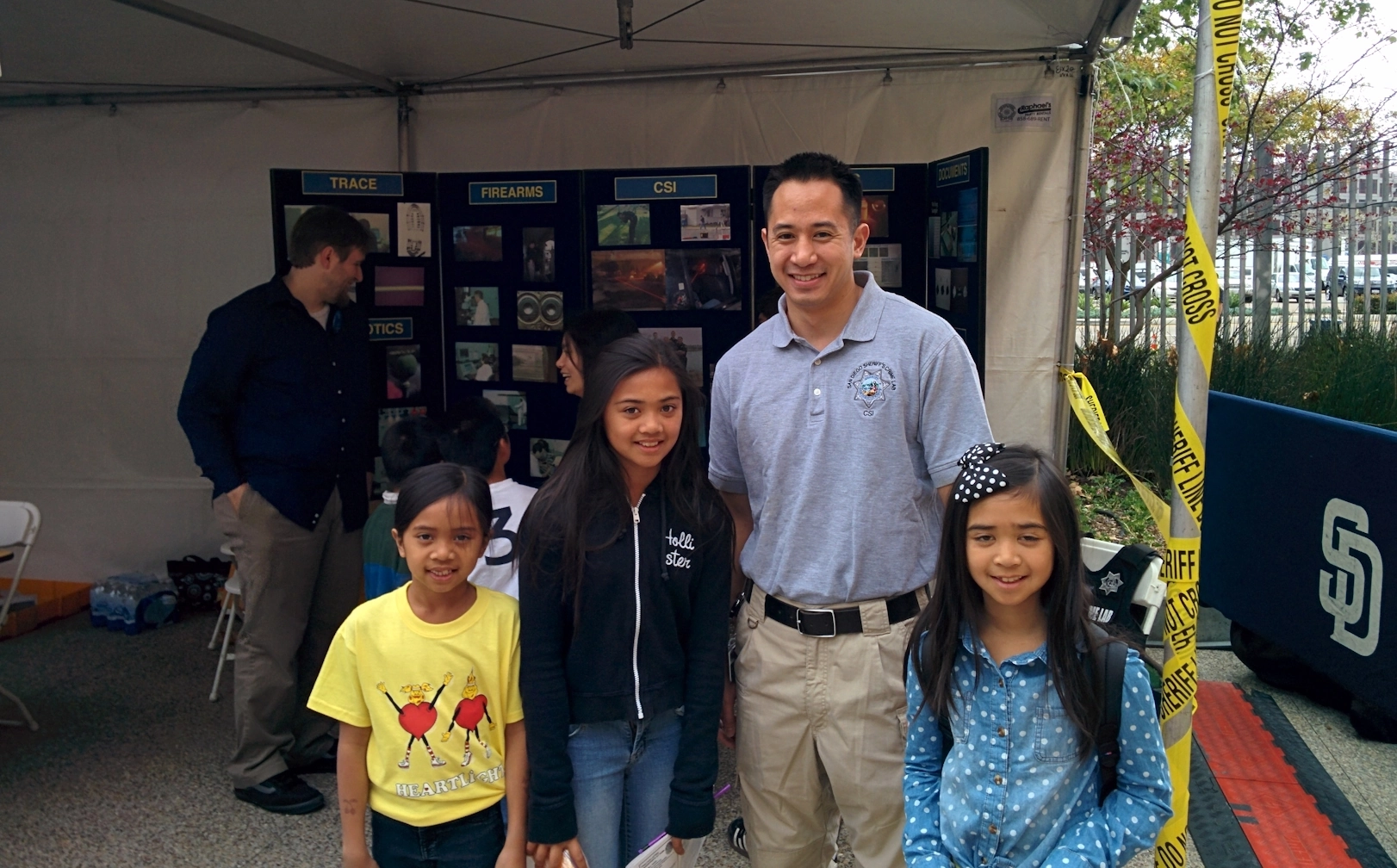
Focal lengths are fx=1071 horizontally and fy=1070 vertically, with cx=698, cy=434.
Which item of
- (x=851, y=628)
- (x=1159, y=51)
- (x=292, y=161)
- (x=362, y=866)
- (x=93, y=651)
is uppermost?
(x=1159, y=51)

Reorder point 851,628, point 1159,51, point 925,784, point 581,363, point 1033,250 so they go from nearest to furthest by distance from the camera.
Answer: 1. point 925,784
2. point 851,628
3. point 581,363
4. point 1033,250
5. point 1159,51

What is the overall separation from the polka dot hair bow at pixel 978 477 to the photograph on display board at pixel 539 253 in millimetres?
3300

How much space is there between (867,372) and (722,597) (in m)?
0.56

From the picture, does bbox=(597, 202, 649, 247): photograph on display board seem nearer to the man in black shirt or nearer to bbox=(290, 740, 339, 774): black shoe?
the man in black shirt

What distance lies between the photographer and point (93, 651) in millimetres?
5297

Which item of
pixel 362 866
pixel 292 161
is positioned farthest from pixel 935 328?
pixel 292 161

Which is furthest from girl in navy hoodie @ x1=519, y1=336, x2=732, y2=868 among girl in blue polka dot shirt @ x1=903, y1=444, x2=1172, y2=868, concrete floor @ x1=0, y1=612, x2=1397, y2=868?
concrete floor @ x1=0, y1=612, x2=1397, y2=868

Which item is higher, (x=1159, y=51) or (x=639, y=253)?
(x=1159, y=51)

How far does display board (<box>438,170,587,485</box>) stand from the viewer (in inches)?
194

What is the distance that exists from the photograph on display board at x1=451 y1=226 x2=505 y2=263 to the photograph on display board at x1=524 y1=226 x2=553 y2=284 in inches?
5.0

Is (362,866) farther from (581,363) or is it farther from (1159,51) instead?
(1159,51)

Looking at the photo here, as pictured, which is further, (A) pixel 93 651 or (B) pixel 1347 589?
(A) pixel 93 651

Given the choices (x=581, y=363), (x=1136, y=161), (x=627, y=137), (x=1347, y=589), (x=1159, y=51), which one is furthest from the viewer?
(x=1159, y=51)

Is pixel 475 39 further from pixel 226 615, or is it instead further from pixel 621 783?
pixel 621 783
